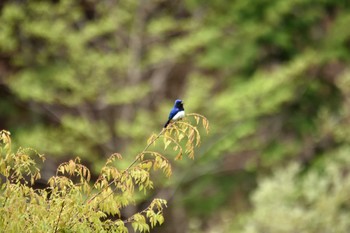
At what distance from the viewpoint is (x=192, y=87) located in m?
22.6

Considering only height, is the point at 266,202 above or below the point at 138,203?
below

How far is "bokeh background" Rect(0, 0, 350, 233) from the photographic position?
863 inches

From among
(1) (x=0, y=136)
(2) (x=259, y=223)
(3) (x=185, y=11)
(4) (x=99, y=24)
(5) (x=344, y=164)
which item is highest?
(3) (x=185, y=11)

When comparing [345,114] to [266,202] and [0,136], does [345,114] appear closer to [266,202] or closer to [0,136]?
[266,202]

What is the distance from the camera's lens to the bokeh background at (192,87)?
21922 millimetres

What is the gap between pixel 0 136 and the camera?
748 centimetres

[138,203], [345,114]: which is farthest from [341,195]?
[138,203]

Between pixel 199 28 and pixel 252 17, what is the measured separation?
5.06 feet

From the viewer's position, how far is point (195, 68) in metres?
28.9

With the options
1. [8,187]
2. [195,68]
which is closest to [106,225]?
[8,187]

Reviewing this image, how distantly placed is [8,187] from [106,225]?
90 centimetres

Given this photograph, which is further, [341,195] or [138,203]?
[138,203]

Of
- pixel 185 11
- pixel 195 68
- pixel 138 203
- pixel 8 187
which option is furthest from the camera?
pixel 195 68

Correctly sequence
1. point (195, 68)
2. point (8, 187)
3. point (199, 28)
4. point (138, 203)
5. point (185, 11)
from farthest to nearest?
1. point (195, 68)
2. point (185, 11)
3. point (199, 28)
4. point (138, 203)
5. point (8, 187)
